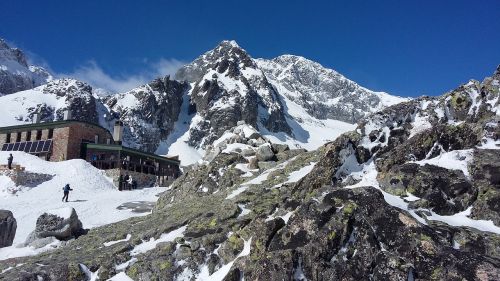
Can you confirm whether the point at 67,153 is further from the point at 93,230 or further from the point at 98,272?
the point at 98,272

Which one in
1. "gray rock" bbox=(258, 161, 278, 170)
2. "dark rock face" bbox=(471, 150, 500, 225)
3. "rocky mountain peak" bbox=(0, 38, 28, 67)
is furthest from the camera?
"rocky mountain peak" bbox=(0, 38, 28, 67)

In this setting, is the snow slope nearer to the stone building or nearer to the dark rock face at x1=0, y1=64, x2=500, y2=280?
the stone building

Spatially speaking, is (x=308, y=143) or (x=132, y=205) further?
(x=308, y=143)

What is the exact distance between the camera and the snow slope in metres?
27.6

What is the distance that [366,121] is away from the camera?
54.4 ft

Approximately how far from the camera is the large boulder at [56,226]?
781 inches

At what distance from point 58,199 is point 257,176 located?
65.6 ft

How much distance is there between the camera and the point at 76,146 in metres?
54.5

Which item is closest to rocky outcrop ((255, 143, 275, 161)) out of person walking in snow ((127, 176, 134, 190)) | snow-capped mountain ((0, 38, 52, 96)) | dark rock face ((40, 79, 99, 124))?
person walking in snow ((127, 176, 134, 190))

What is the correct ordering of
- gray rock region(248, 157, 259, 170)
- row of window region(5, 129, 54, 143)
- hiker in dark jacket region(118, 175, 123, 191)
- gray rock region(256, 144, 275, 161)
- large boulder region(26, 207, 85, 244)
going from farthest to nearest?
row of window region(5, 129, 54, 143), hiker in dark jacket region(118, 175, 123, 191), gray rock region(256, 144, 275, 161), gray rock region(248, 157, 259, 170), large boulder region(26, 207, 85, 244)

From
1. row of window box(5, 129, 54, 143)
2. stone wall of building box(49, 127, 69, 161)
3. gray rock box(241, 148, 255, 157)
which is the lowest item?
gray rock box(241, 148, 255, 157)

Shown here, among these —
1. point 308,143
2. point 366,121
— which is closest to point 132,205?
point 366,121

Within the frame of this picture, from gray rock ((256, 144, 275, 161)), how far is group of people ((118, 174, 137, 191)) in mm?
21447

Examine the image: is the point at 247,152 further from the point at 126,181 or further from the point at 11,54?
the point at 11,54
